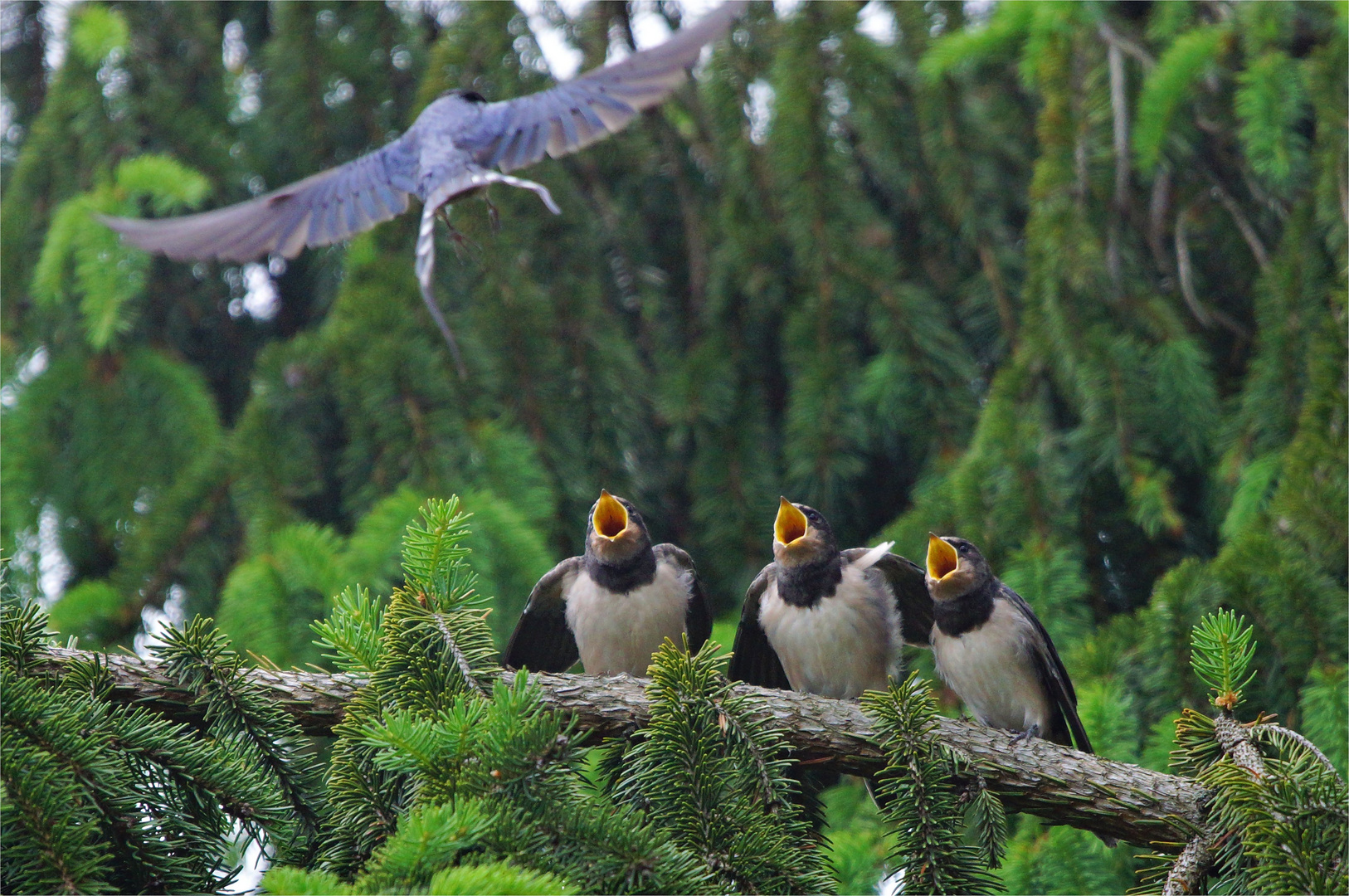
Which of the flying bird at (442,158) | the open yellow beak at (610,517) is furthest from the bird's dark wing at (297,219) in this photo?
the open yellow beak at (610,517)

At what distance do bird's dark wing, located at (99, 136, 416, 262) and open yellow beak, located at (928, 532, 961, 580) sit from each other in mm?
1292

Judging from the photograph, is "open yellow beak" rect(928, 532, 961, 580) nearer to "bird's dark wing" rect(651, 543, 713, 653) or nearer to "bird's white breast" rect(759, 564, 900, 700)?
"bird's white breast" rect(759, 564, 900, 700)

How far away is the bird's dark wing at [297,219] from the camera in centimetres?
237

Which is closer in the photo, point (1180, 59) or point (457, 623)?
point (457, 623)

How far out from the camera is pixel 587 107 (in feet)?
7.80

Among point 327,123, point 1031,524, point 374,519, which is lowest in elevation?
point 1031,524

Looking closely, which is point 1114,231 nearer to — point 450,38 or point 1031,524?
point 1031,524

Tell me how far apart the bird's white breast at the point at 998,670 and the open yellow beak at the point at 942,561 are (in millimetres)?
125

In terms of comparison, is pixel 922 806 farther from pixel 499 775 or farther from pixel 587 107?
pixel 587 107

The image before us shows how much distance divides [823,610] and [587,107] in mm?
1156

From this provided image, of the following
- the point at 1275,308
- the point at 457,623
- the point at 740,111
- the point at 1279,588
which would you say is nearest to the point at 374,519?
the point at 457,623

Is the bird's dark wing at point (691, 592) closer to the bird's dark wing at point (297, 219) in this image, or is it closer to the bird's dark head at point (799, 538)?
the bird's dark head at point (799, 538)

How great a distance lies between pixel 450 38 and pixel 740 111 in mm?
847

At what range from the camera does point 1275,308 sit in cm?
264
